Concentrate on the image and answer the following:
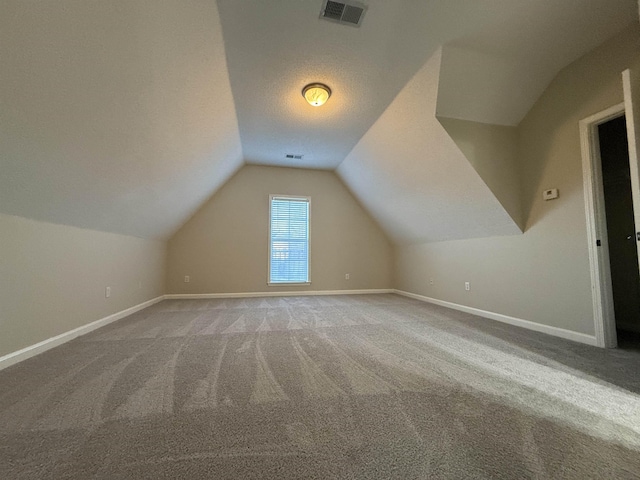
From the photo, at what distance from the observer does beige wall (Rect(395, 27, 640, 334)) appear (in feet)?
7.54

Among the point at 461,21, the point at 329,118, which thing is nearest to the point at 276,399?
the point at 461,21

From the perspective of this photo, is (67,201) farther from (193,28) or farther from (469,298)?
(469,298)

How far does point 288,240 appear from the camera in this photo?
5449mm

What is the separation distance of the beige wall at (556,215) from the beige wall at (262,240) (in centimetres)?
258

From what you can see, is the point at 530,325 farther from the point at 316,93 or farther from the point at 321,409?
the point at 316,93

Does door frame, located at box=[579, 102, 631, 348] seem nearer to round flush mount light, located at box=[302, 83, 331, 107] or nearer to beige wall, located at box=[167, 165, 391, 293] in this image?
round flush mount light, located at box=[302, 83, 331, 107]

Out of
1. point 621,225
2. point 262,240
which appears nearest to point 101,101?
point 262,240

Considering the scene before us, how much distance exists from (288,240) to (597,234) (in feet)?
14.5

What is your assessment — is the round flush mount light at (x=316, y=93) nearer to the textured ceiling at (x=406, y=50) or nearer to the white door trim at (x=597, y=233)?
the textured ceiling at (x=406, y=50)

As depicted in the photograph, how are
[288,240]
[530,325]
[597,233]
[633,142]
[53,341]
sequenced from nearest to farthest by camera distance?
[633,142] < [53,341] < [597,233] < [530,325] < [288,240]

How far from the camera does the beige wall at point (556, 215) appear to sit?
2297 mm

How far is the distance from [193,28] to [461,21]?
6.73 ft

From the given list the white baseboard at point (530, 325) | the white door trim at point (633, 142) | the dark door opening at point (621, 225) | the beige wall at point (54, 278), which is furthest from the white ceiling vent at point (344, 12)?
the white baseboard at point (530, 325)

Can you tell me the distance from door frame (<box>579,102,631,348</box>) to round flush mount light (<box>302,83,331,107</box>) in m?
2.45
